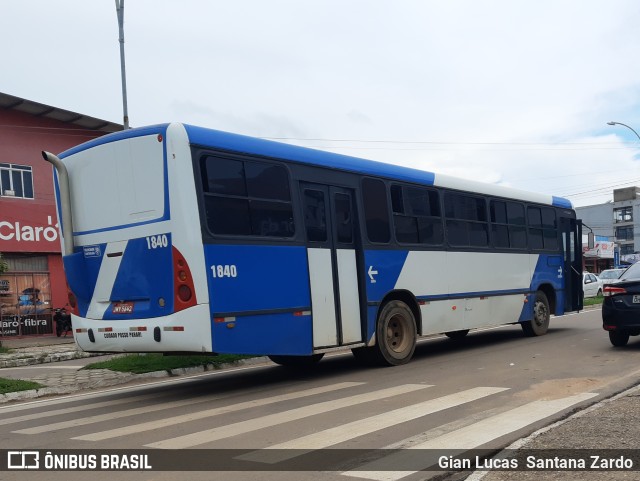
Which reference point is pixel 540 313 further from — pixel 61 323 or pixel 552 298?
pixel 61 323

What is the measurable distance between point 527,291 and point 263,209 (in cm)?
814

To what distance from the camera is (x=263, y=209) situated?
28.8ft

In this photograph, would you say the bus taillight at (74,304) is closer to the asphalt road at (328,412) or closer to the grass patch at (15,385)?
the asphalt road at (328,412)

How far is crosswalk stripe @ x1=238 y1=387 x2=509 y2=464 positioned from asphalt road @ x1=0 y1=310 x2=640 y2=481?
12 mm

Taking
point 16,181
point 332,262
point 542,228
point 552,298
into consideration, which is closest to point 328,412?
point 332,262

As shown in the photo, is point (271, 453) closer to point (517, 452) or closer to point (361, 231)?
point (517, 452)

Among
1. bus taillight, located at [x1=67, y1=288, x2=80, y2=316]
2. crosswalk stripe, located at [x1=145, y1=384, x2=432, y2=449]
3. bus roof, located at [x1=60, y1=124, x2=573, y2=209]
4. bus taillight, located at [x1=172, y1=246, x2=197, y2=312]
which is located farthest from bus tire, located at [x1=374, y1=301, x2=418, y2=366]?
→ bus taillight, located at [x1=67, y1=288, x2=80, y2=316]

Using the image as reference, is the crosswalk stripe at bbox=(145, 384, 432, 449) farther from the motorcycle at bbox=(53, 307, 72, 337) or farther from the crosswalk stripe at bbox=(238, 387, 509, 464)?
the motorcycle at bbox=(53, 307, 72, 337)

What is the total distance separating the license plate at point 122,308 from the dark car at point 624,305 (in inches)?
335

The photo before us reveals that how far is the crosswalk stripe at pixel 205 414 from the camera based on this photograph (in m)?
6.74

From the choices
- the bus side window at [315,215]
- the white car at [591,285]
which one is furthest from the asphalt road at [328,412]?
the white car at [591,285]

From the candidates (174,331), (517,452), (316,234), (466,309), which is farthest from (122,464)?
(466,309)

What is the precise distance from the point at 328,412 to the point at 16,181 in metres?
19.9

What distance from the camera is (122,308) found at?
27.5 ft
